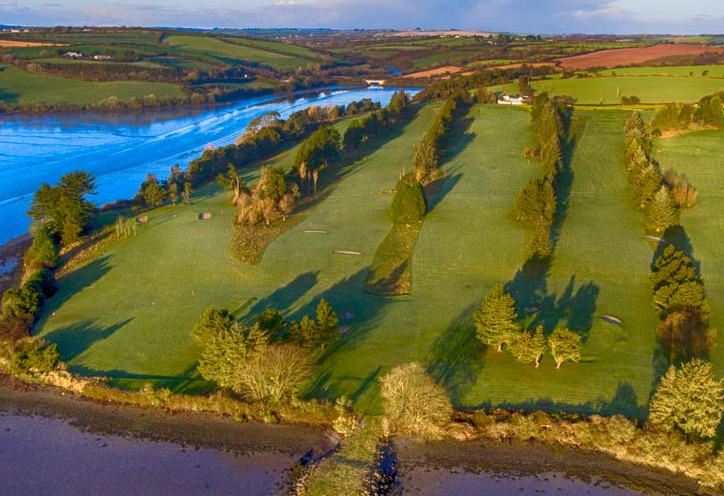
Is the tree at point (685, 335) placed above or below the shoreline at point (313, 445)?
above

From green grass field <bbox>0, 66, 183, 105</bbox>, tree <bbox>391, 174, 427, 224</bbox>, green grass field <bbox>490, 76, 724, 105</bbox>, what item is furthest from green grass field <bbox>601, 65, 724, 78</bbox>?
green grass field <bbox>0, 66, 183, 105</bbox>

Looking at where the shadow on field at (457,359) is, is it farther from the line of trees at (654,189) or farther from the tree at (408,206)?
the line of trees at (654,189)

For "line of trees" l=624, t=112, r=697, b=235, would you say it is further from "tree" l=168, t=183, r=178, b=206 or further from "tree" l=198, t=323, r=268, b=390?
"tree" l=168, t=183, r=178, b=206

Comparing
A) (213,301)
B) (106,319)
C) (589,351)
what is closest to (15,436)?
(106,319)

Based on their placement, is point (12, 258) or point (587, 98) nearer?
point (12, 258)

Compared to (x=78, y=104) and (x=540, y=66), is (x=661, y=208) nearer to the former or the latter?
(x=540, y=66)

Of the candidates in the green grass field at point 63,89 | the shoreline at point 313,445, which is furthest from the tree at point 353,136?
the green grass field at point 63,89
